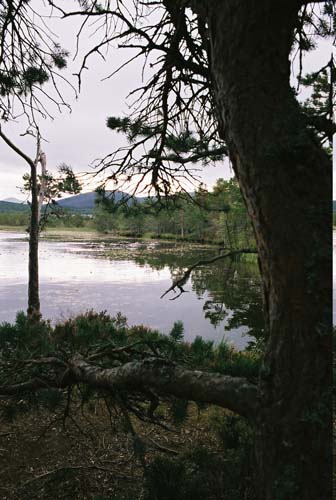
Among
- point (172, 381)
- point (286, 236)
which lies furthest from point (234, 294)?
point (286, 236)

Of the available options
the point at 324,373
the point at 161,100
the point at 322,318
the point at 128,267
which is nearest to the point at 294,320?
the point at 322,318

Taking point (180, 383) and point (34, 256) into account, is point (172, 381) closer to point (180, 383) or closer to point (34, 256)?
point (180, 383)

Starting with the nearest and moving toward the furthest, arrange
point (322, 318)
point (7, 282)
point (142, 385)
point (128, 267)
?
point (322, 318) → point (142, 385) → point (7, 282) → point (128, 267)

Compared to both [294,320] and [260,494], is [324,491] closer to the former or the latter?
[260,494]

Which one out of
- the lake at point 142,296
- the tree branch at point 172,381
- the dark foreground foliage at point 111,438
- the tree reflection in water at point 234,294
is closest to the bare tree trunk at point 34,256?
the lake at point 142,296

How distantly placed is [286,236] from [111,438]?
10.2 ft

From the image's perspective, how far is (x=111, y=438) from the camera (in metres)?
3.39

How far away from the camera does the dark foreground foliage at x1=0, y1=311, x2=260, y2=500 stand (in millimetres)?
1309

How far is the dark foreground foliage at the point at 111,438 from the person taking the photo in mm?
1309

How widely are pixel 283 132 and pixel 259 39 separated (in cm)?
31

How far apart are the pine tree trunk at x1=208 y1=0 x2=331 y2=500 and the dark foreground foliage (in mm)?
285

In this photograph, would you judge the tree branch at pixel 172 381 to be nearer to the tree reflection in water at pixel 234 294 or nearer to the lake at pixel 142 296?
the tree reflection in water at pixel 234 294

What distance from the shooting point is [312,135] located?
108cm

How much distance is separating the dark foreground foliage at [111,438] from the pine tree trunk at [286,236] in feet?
0.94
